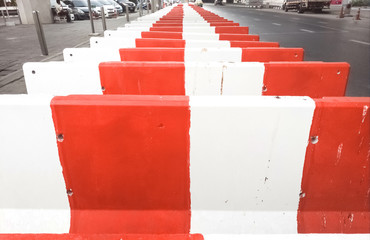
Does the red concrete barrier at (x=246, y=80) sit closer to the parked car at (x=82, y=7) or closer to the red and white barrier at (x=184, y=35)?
the red and white barrier at (x=184, y=35)

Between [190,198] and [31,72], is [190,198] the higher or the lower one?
the lower one

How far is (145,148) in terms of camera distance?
4.90 feet

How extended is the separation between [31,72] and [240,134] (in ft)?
6.16

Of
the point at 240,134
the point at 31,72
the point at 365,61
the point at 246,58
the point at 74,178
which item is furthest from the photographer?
the point at 365,61

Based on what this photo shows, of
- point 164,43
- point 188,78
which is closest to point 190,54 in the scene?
point 188,78

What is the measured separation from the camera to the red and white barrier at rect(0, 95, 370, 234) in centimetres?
140

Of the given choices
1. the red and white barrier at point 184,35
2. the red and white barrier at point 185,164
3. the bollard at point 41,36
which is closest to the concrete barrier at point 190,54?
the red and white barrier at point 184,35

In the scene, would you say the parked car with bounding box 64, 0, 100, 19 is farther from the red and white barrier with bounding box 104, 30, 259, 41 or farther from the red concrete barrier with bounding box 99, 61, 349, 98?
the red concrete barrier with bounding box 99, 61, 349, 98

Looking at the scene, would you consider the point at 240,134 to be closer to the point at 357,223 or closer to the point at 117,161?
the point at 117,161

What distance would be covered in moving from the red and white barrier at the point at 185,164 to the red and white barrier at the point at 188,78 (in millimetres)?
927

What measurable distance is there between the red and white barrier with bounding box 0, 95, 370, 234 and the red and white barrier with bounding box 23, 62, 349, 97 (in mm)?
927

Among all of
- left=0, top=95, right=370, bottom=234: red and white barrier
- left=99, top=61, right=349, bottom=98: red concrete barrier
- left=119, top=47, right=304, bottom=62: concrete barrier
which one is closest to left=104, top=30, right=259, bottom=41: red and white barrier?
left=119, top=47, right=304, bottom=62: concrete barrier

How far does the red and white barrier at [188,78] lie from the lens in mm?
2314

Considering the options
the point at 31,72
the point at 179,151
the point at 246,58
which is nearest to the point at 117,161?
the point at 179,151
